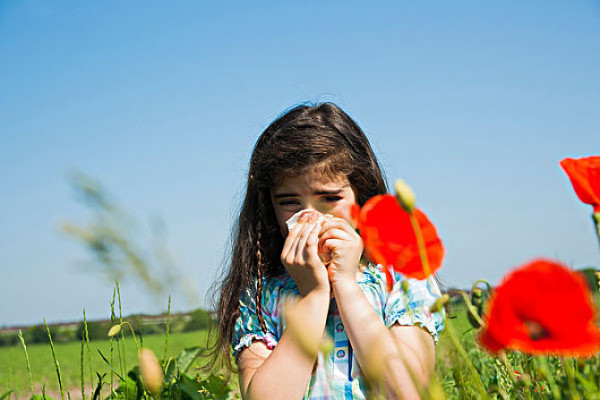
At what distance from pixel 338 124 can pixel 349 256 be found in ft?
2.70

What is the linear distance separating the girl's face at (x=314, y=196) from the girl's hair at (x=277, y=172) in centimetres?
6

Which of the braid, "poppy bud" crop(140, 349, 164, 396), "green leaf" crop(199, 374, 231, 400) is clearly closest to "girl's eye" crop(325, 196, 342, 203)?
the braid

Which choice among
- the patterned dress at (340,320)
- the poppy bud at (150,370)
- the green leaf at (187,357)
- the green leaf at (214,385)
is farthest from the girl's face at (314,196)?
the poppy bud at (150,370)

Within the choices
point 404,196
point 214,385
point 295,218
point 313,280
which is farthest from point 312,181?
point 404,196

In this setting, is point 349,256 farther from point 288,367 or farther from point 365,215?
point 365,215

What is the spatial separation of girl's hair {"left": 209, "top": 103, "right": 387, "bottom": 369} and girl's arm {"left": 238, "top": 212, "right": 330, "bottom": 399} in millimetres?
374

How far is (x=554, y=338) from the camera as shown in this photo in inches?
22.5

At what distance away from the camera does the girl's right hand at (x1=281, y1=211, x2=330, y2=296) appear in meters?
1.82

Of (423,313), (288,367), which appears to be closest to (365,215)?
(288,367)

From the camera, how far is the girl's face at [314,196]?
2.07 m

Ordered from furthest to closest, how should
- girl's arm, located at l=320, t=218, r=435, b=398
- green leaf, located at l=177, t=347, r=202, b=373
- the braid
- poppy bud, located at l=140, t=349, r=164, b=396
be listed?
1. green leaf, located at l=177, t=347, r=202, b=373
2. the braid
3. girl's arm, located at l=320, t=218, r=435, b=398
4. poppy bud, located at l=140, t=349, r=164, b=396

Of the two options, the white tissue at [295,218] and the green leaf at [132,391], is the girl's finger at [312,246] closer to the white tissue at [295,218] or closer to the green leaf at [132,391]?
the white tissue at [295,218]

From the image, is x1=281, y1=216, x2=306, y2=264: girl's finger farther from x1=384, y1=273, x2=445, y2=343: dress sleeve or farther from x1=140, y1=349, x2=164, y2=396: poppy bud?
x1=140, y1=349, x2=164, y2=396: poppy bud

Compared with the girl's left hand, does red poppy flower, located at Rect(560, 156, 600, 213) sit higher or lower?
higher
